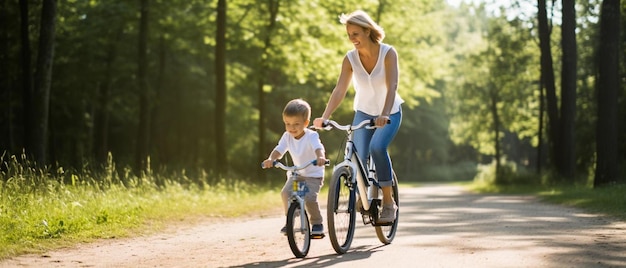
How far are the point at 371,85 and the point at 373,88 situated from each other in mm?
43

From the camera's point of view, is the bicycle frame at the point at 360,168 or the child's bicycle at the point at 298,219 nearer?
the child's bicycle at the point at 298,219

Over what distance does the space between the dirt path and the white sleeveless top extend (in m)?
1.43

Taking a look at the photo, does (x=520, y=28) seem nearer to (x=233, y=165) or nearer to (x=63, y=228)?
(x=233, y=165)

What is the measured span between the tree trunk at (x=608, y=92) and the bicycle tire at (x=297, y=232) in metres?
14.9

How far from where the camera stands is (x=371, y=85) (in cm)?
878

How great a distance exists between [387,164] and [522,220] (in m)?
4.51

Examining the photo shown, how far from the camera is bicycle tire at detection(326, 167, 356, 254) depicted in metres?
8.17

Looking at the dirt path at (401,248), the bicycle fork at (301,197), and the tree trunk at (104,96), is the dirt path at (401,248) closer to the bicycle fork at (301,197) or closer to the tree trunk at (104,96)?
the bicycle fork at (301,197)

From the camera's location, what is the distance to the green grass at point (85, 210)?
10110 mm

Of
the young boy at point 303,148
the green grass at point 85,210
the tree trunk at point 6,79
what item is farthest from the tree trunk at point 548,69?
the young boy at point 303,148

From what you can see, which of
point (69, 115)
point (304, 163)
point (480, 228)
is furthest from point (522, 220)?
point (69, 115)

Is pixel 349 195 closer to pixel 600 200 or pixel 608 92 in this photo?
pixel 600 200

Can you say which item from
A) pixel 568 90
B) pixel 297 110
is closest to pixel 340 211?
pixel 297 110

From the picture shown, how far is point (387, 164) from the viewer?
8.84 metres
